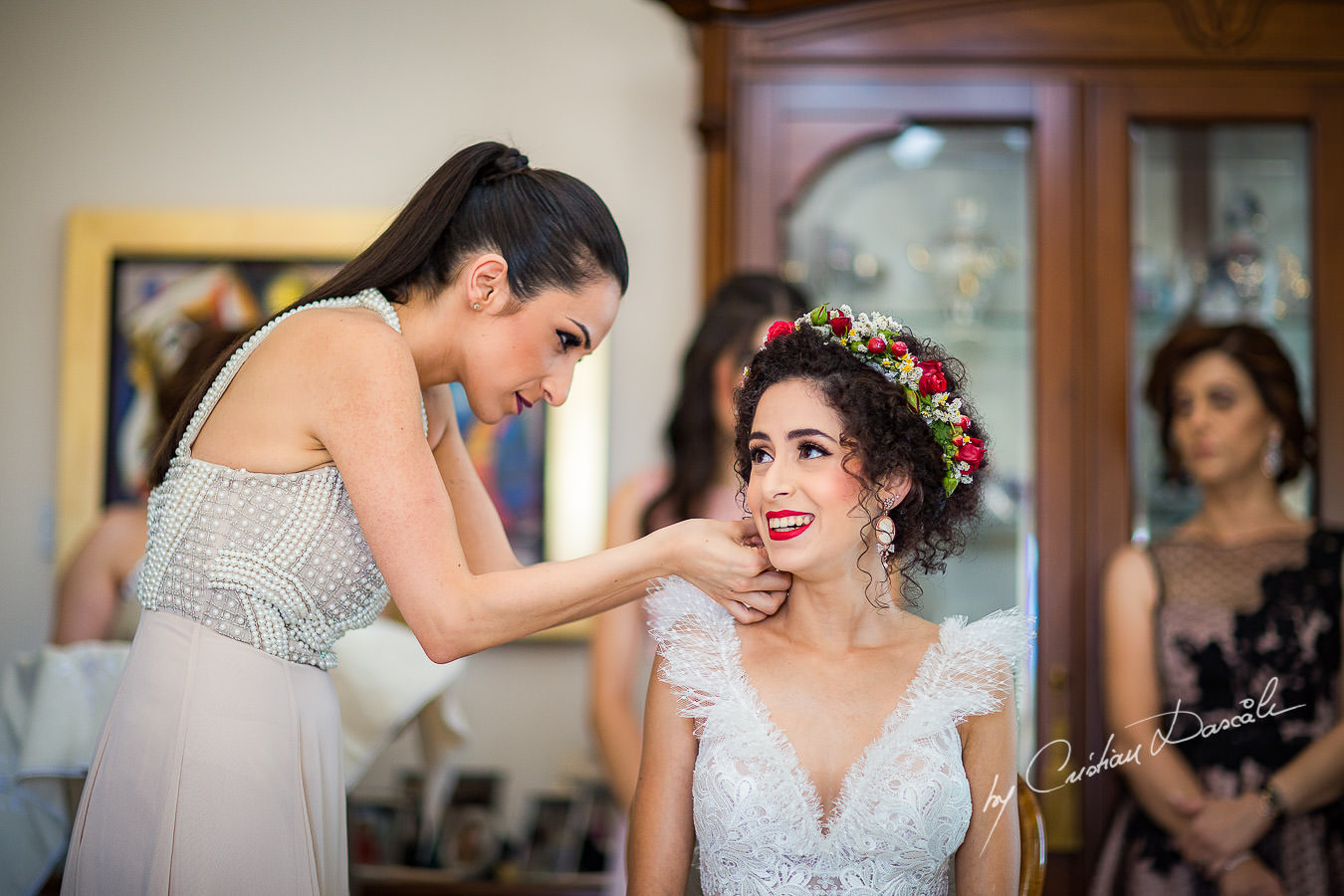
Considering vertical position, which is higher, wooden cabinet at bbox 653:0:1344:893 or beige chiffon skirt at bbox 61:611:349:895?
wooden cabinet at bbox 653:0:1344:893

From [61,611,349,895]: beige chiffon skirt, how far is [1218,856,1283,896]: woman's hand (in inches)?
72.5

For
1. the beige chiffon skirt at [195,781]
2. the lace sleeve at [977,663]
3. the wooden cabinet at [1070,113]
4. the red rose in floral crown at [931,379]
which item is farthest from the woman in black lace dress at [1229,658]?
the beige chiffon skirt at [195,781]

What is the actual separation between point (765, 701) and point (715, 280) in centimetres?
143

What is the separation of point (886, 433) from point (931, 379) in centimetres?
10

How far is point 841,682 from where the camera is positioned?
1.64 meters

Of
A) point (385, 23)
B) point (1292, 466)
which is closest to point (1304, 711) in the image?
point (1292, 466)

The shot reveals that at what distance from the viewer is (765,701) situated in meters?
1.62

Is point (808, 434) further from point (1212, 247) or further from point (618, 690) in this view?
point (1212, 247)

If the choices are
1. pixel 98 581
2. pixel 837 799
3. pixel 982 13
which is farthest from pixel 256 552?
pixel 982 13

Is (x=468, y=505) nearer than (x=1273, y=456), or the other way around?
(x=468, y=505)

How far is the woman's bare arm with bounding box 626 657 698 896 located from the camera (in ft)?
5.11

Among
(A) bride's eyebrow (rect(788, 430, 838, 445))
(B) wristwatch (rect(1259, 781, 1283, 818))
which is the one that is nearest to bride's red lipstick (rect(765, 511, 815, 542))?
(A) bride's eyebrow (rect(788, 430, 838, 445))

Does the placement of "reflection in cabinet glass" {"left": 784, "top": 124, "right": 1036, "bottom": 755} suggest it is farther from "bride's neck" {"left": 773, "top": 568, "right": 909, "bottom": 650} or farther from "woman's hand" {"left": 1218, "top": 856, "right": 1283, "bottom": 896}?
"bride's neck" {"left": 773, "top": 568, "right": 909, "bottom": 650}
